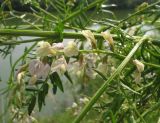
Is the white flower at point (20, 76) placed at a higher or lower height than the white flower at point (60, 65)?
lower

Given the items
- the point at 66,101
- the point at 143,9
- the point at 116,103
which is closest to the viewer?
the point at 116,103

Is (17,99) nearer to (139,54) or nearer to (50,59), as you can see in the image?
(50,59)

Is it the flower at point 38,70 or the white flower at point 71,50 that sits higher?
the white flower at point 71,50

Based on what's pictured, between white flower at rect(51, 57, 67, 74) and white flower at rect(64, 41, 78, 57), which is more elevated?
white flower at rect(64, 41, 78, 57)

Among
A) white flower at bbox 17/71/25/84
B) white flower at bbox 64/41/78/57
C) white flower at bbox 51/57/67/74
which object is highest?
white flower at bbox 64/41/78/57

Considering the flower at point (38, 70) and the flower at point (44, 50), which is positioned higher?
the flower at point (44, 50)

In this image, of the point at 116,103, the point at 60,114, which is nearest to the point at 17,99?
the point at 116,103

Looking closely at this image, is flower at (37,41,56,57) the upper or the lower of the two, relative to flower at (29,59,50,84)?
upper

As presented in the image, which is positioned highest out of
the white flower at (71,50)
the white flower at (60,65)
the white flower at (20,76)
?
the white flower at (71,50)

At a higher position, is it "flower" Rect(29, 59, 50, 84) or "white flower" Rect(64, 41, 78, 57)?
"white flower" Rect(64, 41, 78, 57)

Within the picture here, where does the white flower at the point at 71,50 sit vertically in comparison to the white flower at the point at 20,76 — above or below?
above

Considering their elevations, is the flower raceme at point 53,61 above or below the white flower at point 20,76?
above
